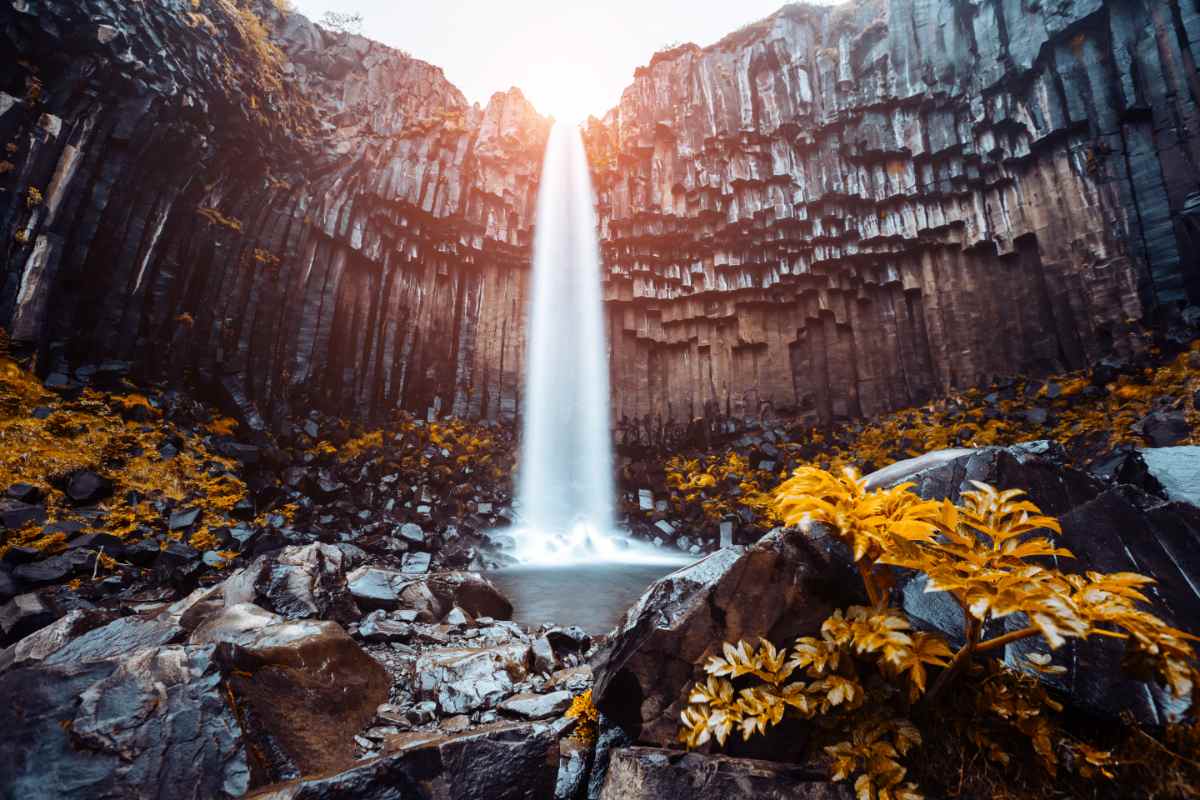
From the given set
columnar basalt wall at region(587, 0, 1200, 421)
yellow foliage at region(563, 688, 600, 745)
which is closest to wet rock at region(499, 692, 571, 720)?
yellow foliage at region(563, 688, 600, 745)

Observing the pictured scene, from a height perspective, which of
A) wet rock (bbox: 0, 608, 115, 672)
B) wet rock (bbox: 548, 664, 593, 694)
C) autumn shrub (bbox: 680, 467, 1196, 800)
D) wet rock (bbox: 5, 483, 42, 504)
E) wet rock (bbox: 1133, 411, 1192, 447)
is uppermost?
wet rock (bbox: 1133, 411, 1192, 447)

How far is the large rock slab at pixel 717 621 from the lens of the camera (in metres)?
2.26

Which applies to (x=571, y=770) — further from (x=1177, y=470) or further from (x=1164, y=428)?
(x=1164, y=428)

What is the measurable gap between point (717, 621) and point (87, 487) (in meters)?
9.49

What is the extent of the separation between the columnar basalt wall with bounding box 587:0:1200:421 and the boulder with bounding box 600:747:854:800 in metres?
14.4

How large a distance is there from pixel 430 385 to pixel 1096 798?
16547mm

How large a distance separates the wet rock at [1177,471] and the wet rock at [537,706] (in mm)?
3654

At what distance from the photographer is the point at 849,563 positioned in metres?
2.37

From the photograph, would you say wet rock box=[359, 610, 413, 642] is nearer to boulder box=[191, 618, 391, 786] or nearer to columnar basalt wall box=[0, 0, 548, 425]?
boulder box=[191, 618, 391, 786]

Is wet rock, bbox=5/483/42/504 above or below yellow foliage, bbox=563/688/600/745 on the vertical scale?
above

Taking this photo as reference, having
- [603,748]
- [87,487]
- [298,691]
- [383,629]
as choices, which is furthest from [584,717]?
[87,487]

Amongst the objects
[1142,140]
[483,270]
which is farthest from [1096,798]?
[483,270]

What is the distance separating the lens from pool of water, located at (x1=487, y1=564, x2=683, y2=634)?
719cm

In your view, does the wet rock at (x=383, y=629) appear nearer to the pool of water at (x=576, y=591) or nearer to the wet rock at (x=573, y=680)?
the wet rock at (x=573, y=680)
